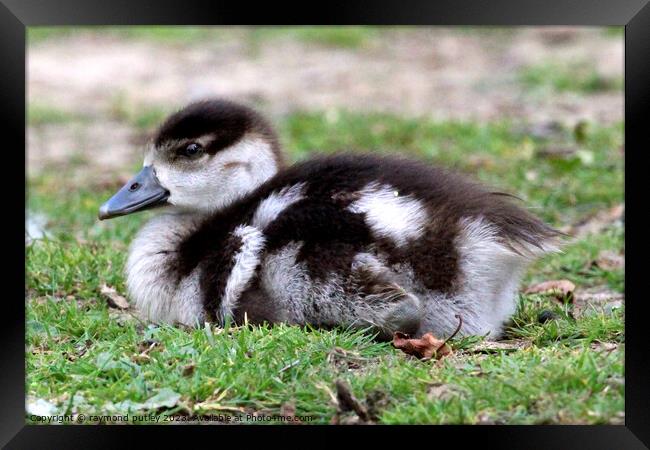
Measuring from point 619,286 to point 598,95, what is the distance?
5.64 meters

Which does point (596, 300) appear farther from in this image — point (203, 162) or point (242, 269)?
point (203, 162)

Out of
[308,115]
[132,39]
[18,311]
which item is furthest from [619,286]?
[132,39]

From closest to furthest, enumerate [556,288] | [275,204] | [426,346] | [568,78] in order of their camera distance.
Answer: [426,346], [275,204], [556,288], [568,78]

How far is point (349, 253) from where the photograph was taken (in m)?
5.06

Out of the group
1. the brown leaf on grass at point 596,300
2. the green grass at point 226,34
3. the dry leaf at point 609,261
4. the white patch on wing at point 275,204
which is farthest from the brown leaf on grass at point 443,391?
the green grass at point 226,34

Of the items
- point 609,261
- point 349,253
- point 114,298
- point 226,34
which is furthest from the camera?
point 226,34

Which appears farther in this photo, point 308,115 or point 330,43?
point 330,43

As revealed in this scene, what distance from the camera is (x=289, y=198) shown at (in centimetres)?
531

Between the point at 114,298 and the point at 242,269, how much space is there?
1.18 m

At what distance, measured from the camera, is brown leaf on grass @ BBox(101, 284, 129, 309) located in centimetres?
597

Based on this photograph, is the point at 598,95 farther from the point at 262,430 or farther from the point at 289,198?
the point at 262,430

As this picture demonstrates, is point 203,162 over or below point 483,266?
over

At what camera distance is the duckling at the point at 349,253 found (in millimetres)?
5043

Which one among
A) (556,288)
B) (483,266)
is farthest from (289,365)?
(556,288)
